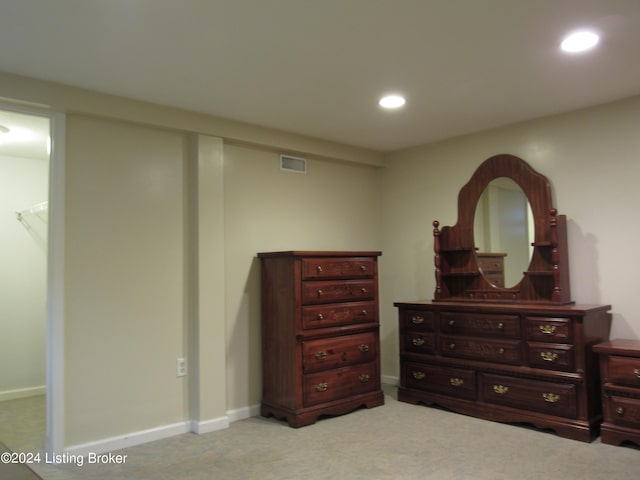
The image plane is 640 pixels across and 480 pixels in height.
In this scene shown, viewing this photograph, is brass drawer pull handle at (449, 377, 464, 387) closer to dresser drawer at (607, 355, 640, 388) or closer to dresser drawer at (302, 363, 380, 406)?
dresser drawer at (302, 363, 380, 406)

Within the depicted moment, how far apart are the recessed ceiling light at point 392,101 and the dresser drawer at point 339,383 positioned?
198cm

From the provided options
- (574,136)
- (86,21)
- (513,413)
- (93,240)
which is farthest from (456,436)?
(86,21)

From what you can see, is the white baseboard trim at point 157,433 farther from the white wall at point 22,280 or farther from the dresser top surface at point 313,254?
the white wall at point 22,280

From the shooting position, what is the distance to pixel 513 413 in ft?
10.8

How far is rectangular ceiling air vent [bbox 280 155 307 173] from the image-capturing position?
13.4 feet

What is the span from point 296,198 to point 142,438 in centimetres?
219

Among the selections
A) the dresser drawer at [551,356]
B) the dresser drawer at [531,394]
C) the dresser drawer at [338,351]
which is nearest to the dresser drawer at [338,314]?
the dresser drawer at [338,351]

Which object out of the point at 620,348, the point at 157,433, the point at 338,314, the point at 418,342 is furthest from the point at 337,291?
the point at 620,348

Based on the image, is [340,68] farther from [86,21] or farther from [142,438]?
[142,438]

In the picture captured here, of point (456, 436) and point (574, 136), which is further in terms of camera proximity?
point (574, 136)

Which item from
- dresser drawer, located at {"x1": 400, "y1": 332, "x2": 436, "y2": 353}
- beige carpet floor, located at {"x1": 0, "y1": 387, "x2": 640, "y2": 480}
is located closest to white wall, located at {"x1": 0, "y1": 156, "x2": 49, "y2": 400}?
beige carpet floor, located at {"x1": 0, "y1": 387, "x2": 640, "y2": 480}

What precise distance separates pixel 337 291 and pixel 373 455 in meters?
1.23

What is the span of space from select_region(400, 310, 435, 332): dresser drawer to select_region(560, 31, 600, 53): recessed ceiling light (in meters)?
2.12

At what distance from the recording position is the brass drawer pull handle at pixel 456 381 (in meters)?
3.62
